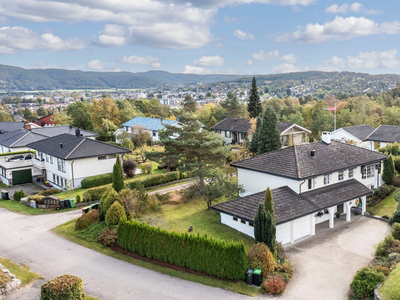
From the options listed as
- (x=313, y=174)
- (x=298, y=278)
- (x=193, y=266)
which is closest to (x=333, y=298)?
(x=298, y=278)

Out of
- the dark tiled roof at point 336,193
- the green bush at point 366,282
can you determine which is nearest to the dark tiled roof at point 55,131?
the dark tiled roof at point 336,193

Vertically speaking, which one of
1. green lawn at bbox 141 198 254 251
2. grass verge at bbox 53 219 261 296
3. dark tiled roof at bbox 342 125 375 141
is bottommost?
grass verge at bbox 53 219 261 296

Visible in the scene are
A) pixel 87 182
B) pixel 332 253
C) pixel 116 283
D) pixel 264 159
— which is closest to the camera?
pixel 116 283

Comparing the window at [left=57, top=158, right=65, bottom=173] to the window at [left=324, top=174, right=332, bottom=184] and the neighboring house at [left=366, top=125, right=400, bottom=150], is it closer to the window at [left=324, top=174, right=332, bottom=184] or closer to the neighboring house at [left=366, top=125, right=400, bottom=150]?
the window at [left=324, top=174, right=332, bottom=184]

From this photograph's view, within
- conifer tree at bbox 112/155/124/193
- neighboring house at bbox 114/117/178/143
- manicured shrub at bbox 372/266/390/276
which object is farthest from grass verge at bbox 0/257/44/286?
neighboring house at bbox 114/117/178/143

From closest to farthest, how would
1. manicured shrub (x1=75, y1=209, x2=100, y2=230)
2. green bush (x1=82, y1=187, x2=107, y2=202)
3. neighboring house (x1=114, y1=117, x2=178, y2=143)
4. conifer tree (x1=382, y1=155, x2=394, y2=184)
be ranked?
manicured shrub (x1=75, y1=209, x2=100, y2=230), green bush (x1=82, y1=187, x2=107, y2=202), conifer tree (x1=382, y1=155, x2=394, y2=184), neighboring house (x1=114, y1=117, x2=178, y2=143)

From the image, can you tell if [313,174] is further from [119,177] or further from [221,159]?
[119,177]
